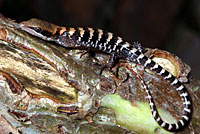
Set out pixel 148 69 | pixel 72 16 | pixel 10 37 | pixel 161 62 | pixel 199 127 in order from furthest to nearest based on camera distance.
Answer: pixel 72 16 < pixel 161 62 < pixel 148 69 < pixel 199 127 < pixel 10 37

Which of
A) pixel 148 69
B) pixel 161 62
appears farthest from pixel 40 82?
pixel 161 62

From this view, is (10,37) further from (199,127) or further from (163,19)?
(163,19)

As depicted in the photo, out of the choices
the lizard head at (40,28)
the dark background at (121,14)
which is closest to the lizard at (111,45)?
the lizard head at (40,28)

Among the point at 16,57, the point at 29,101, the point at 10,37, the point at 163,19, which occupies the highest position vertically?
the point at 163,19

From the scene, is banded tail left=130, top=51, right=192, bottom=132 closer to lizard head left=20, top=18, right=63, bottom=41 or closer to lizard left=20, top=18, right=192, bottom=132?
lizard left=20, top=18, right=192, bottom=132

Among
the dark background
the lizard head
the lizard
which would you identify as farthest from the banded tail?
the dark background

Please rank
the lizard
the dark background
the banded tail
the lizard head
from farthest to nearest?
the dark background
the lizard head
the lizard
the banded tail

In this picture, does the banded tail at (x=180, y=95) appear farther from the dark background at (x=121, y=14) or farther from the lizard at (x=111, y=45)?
the dark background at (x=121, y=14)

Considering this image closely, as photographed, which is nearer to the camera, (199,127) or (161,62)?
(199,127)

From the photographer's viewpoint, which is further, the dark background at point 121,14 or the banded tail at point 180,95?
the dark background at point 121,14
